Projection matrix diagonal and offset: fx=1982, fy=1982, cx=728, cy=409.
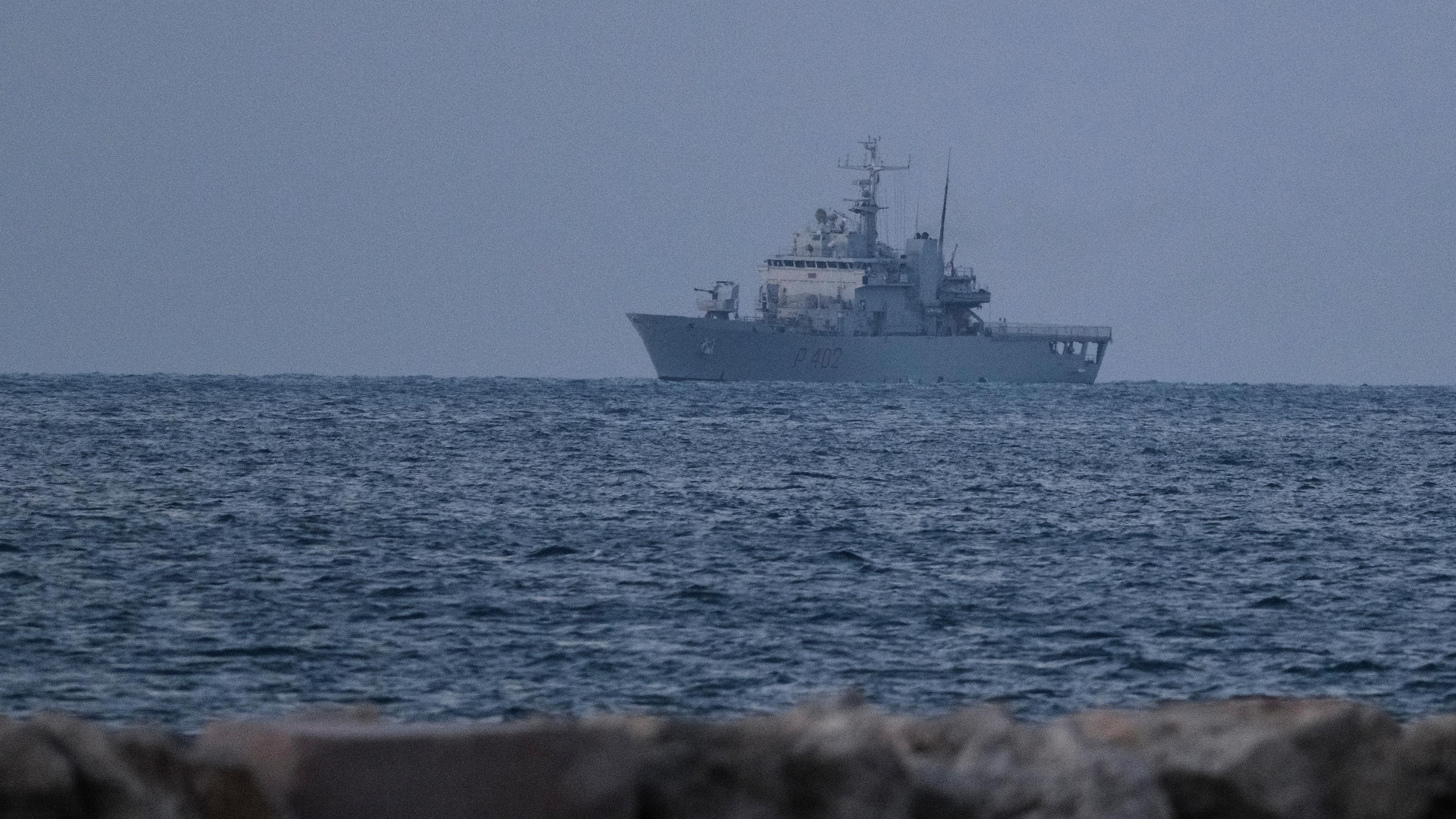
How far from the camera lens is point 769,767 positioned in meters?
3.13

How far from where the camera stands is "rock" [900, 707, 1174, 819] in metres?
3.14

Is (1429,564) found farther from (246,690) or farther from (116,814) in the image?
(116,814)

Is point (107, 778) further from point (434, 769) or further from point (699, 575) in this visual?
point (699, 575)

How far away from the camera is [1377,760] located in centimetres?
339

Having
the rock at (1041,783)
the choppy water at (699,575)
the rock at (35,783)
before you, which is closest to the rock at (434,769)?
the rock at (35,783)

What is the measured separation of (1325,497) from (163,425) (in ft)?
98.1

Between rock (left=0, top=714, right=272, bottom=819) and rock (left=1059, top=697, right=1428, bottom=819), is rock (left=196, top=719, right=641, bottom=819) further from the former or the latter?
rock (left=1059, top=697, right=1428, bottom=819)

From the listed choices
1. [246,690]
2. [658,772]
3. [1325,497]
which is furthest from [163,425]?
[658,772]

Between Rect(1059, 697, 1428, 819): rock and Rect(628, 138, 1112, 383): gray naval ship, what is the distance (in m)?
77.1

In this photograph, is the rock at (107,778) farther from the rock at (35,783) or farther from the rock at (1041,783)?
the rock at (1041,783)

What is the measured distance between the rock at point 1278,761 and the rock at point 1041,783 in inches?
3.9

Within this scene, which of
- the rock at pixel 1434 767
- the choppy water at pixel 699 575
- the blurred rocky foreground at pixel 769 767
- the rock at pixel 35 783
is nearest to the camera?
the rock at pixel 35 783

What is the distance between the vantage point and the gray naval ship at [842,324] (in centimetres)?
8200

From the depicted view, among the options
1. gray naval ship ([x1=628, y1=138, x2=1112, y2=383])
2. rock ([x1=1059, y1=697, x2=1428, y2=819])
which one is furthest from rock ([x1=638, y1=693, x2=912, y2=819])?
gray naval ship ([x1=628, y1=138, x2=1112, y2=383])
